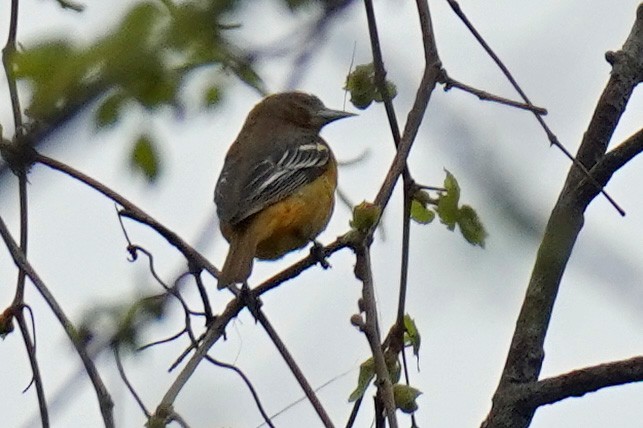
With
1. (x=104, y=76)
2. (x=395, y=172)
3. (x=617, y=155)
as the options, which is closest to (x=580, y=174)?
(x=617, y=155)

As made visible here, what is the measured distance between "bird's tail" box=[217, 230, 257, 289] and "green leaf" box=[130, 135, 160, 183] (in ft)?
2.82

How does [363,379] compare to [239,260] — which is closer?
[363,379]

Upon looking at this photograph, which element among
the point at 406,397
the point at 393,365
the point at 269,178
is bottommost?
the point at 406,397

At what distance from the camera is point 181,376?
93.7 inches

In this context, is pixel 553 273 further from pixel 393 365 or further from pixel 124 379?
pixel 124 379

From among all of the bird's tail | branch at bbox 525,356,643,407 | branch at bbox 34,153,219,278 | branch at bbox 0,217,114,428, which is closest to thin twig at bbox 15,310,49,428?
branch at bbox 0,217,114,428

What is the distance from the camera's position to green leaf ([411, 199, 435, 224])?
297 cm

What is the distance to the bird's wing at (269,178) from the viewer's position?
16.0 feet

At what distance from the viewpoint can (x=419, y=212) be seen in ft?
10.1

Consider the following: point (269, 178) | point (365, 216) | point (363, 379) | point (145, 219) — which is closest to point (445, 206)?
point (365, 216)

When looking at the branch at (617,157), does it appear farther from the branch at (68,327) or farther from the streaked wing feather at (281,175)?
the streaked wing feather at (281,175)

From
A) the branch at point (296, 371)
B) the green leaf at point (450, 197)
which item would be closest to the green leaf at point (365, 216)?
the green leaf at point (450, 197)

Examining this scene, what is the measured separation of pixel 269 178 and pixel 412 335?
2.25 meters

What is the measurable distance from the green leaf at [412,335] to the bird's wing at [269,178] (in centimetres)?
180
